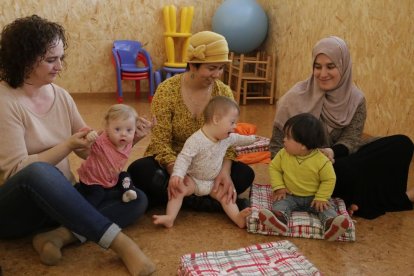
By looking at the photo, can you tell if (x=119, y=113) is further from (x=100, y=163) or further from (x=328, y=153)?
(x=328, y=153)

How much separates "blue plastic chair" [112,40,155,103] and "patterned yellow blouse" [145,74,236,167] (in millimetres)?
2556

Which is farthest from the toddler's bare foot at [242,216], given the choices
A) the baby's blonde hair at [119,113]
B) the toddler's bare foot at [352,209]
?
the baby's blonde hair at [119,113]

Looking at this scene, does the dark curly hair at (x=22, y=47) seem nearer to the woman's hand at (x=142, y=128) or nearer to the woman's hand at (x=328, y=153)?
the woman's hand at (x=142, y=128)

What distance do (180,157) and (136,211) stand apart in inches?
11.7

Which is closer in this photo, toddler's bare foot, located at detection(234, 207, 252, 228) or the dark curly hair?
the dark curly hair

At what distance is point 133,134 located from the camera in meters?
1.79

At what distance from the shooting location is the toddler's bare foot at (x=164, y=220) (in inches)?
74.3

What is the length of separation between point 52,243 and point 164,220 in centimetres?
49

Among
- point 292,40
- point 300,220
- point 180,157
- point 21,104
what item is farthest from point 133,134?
point 292,40

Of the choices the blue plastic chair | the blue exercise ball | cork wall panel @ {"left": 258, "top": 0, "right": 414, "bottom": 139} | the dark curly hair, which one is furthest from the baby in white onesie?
the blue plastic chair

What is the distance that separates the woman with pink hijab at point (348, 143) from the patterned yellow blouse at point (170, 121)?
455mm

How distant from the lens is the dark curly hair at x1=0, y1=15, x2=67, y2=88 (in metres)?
1.54

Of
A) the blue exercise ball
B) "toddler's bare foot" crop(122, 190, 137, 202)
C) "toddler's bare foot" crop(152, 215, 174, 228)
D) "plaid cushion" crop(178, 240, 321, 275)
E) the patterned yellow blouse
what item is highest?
the blue exercise ball

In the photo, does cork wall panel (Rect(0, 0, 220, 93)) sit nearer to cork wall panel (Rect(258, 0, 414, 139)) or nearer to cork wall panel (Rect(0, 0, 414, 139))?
cork wall panel (Rect(0, 0, 414, 139))
